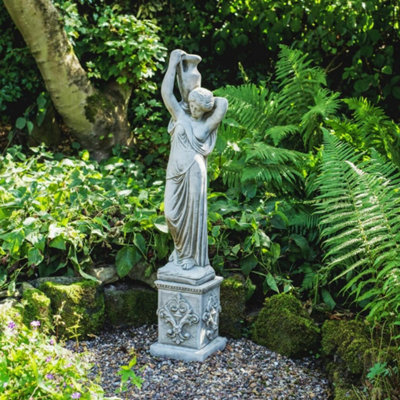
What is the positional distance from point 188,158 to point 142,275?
1311 mm

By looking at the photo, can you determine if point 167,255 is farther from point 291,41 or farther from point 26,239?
point 291,41

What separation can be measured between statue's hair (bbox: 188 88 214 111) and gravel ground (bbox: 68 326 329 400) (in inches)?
74.5

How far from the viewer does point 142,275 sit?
5.33 metres

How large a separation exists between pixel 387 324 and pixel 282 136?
9.09 ft

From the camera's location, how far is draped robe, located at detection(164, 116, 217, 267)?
179 inches

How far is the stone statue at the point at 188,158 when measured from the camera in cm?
454

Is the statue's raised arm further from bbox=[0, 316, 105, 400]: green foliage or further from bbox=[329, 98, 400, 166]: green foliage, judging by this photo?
bbox=[329, 98, 400, 166]: green foliage

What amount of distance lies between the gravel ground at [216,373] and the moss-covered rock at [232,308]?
99 millimetres

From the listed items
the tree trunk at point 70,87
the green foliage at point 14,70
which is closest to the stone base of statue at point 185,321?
the tree trunk at point 70,87

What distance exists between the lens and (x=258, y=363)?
4641mm

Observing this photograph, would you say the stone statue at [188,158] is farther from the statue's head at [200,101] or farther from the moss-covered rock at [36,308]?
the moss-covered rock at [36,308]

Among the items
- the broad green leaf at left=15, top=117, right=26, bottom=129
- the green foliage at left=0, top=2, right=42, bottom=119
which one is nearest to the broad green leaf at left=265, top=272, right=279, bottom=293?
the broad green leaf at left=15, top=117, right=26, bottom=129

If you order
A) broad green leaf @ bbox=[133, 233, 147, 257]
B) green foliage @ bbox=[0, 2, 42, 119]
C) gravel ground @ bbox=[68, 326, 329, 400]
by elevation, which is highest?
green foliage @ bbox=[0, 2, 42, 119]

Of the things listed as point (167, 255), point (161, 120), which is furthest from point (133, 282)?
point (161, 120)
